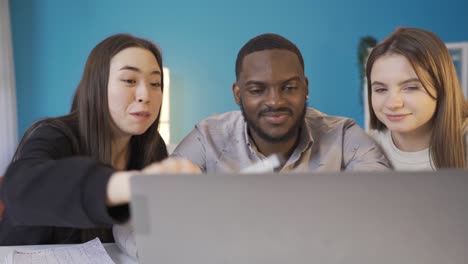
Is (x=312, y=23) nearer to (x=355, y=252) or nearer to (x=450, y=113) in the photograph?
(x=450, y=113)

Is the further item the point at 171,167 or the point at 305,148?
the point at 305,148

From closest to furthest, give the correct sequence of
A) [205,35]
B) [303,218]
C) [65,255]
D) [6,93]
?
[303,218], [65,255], [205,35], [6,93]

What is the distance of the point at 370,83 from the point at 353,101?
118 mm

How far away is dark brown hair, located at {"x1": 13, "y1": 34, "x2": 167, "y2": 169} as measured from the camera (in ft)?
2.10

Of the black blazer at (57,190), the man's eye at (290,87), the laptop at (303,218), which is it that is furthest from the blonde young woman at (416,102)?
the black blazer at (57,190)

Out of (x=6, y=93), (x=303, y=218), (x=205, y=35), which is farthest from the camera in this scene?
(x=6, y=93)

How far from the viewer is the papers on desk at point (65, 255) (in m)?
0.56

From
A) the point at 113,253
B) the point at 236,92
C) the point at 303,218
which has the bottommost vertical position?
the point at 113,253

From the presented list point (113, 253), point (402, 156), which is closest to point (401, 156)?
point (402, 156)

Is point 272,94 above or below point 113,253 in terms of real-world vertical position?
above

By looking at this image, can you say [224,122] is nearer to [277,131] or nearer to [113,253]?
[277,131]

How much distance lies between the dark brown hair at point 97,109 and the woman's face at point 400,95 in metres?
0.34

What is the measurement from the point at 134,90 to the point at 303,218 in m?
0.38

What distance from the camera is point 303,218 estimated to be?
328 millimetres
